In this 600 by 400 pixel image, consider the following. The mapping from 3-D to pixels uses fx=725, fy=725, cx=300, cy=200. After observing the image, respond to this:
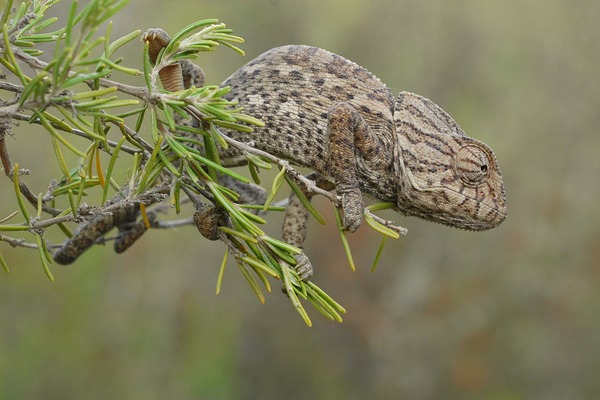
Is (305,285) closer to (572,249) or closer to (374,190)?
(374,190)

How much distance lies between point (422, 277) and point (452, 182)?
13.1 feet

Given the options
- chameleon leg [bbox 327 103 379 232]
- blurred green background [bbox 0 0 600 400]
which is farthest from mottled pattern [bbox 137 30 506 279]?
blurred green background [bbox 0 0 600 400]

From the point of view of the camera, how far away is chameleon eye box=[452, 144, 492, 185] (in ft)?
4.99

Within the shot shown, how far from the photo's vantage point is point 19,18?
3.64ft

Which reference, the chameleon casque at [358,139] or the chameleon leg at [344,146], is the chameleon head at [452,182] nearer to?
the chameleon casque at [358,139]

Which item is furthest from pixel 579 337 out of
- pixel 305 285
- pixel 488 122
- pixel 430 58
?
pixel 305 285

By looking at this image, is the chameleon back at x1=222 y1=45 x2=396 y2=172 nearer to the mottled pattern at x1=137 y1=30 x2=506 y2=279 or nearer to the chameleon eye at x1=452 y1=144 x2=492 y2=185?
the mottled pattern at x1=137 y1=30 x2=506 y2=279

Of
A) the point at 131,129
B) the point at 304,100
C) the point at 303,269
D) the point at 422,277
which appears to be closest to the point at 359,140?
the point at 304,100

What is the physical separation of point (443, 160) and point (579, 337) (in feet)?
14.7

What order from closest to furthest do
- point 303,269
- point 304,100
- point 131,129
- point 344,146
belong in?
point 131,129 → point 303,269 → point 344,146 → point 304,100

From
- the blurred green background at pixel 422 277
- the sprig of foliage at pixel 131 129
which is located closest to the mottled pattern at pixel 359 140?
the sprig of foliage at pixel 131 129

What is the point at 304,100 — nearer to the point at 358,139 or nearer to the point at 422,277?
the point at 358,139

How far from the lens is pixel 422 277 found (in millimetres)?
5426

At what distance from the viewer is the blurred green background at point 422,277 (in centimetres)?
504
